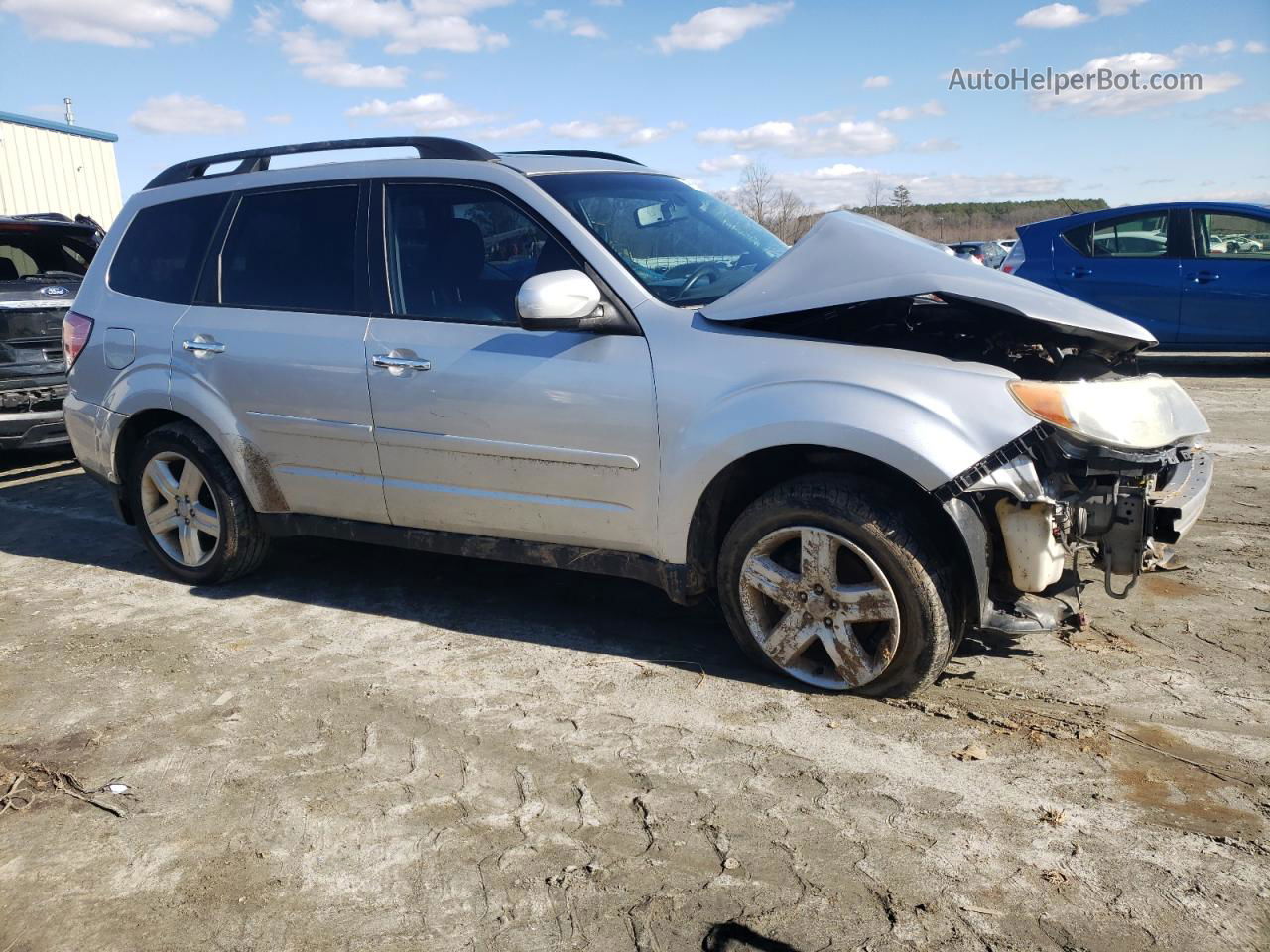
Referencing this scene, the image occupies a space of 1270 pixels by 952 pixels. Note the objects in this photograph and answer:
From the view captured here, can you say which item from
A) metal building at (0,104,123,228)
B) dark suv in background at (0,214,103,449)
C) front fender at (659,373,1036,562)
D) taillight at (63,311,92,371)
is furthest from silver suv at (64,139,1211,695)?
metal building at (0,104,123,228)

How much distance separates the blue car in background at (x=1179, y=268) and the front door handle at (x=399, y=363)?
9.12 meters

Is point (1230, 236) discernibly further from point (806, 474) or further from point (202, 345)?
point (202, 345)

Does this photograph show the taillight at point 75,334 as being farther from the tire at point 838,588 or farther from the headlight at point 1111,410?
the headlight at point 1111,410

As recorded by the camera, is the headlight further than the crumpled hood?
No

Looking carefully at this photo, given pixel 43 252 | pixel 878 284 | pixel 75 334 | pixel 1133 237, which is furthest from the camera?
pixel 1133 237

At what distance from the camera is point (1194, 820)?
2.91m

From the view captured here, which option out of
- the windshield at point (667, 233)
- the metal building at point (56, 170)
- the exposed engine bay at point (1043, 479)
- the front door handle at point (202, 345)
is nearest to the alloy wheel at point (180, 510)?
the front door handle at point (202, 345)

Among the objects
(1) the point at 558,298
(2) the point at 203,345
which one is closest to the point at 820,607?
(1) the point at 558,298

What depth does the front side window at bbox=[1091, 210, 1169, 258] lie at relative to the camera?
1114cm

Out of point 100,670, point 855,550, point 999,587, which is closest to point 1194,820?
point 999,587

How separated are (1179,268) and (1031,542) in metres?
9.06

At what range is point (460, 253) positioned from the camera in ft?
14.5

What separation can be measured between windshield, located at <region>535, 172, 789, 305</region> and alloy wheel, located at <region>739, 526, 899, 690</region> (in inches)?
39.7

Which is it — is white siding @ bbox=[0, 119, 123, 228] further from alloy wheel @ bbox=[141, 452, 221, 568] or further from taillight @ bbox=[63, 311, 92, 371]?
alloy wheel @ bbox=[141, 452, 221, 568]
